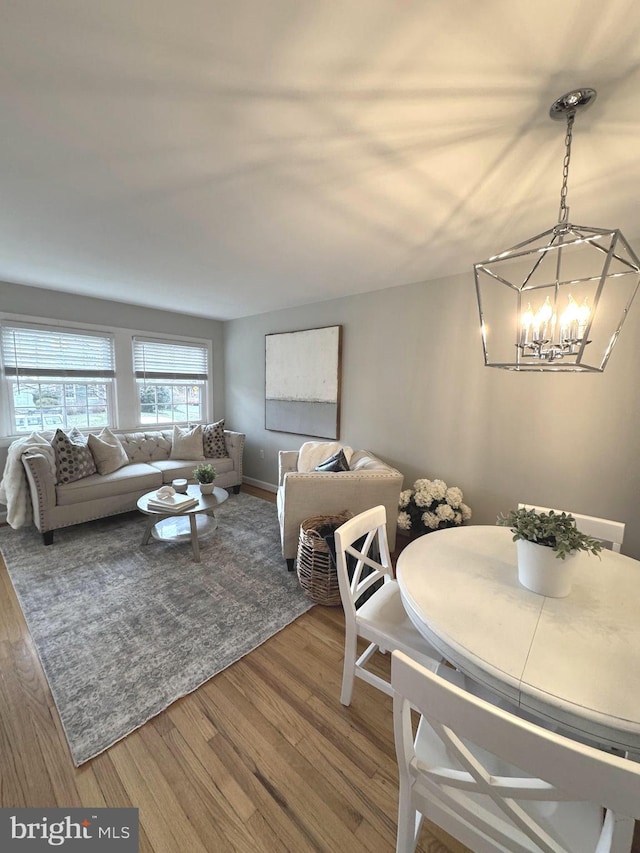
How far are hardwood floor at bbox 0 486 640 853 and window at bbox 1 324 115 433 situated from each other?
2.84 metres

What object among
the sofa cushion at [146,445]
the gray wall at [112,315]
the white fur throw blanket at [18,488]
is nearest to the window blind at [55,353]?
the gray wall at [112,315]

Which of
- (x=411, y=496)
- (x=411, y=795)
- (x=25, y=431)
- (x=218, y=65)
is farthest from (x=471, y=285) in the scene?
(x=25, y=431)

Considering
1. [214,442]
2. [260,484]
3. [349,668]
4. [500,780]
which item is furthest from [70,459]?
[500,780]

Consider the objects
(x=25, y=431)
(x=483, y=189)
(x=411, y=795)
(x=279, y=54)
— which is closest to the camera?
(x=411, y=795)

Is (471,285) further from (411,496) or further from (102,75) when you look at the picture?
(102,75)

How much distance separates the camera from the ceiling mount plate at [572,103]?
110 centimetres

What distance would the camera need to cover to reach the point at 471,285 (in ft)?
9.11

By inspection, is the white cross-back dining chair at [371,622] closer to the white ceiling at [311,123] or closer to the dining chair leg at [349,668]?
the dining chair leg at [349,668]

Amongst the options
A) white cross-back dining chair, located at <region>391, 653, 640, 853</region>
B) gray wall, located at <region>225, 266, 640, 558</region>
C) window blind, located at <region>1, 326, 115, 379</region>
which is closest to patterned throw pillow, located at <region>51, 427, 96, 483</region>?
window blind, located at <region>1, 326, 115, 379</region>

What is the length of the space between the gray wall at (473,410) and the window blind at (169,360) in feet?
5.57

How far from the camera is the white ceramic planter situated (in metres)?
1.11

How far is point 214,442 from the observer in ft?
→ 14.3

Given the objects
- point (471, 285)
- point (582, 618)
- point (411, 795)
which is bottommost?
point (411, 795)

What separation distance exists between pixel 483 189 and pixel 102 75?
5.39 ft
